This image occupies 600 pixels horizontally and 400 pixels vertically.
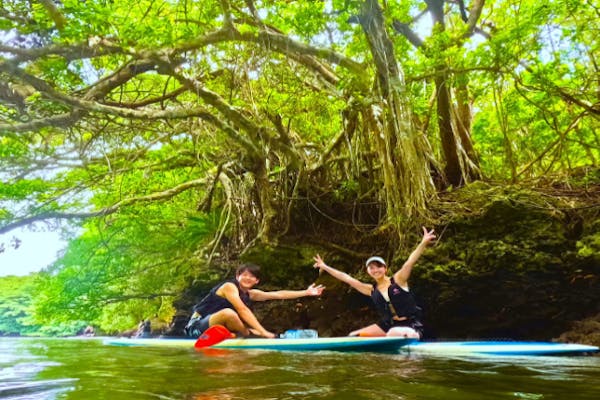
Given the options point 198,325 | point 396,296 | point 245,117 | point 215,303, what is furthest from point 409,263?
point 245,117

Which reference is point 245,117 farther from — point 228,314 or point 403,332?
point 403,332

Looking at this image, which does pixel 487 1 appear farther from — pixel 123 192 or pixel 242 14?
pixel 123 192

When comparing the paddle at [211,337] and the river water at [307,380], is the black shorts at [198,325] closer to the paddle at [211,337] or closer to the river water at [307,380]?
the paddle at [211,337]

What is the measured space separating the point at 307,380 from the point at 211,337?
2560 millimetres

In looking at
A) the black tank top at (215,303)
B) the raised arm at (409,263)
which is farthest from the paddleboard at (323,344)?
the raised arm at (409,263)

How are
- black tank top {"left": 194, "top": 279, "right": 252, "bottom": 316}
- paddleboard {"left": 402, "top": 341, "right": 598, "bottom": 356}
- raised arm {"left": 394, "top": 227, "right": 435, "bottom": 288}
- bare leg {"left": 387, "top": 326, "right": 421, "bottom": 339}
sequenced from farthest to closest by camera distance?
black tank top {"left": 194, "top": 279, "right": 252, "bottom": 316} < raised arm {"left": 394, "top": 227, "right": 435, "bottom": 288} < bare leg {"left": 387, "top": 326, "right": 421, "bottom": 339} < paddleboard {"left": 402, "top": 341, "right": 598, "bottom": 356}

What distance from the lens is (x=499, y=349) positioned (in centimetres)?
373

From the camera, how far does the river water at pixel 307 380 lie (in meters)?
1.69

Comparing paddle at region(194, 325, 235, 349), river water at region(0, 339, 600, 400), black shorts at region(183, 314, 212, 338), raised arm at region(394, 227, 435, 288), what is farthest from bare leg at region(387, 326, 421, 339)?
black shorts at region(183, 314, 212, 338)

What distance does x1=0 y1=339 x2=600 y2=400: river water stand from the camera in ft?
5.55

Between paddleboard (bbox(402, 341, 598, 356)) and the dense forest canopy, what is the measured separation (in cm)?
186

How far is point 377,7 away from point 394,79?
2.67 feet

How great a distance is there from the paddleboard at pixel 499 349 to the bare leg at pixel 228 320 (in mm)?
1677

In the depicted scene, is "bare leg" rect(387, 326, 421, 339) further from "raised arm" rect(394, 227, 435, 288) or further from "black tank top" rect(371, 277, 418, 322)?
"raised arm" rect(394, 227, 435, 288)
